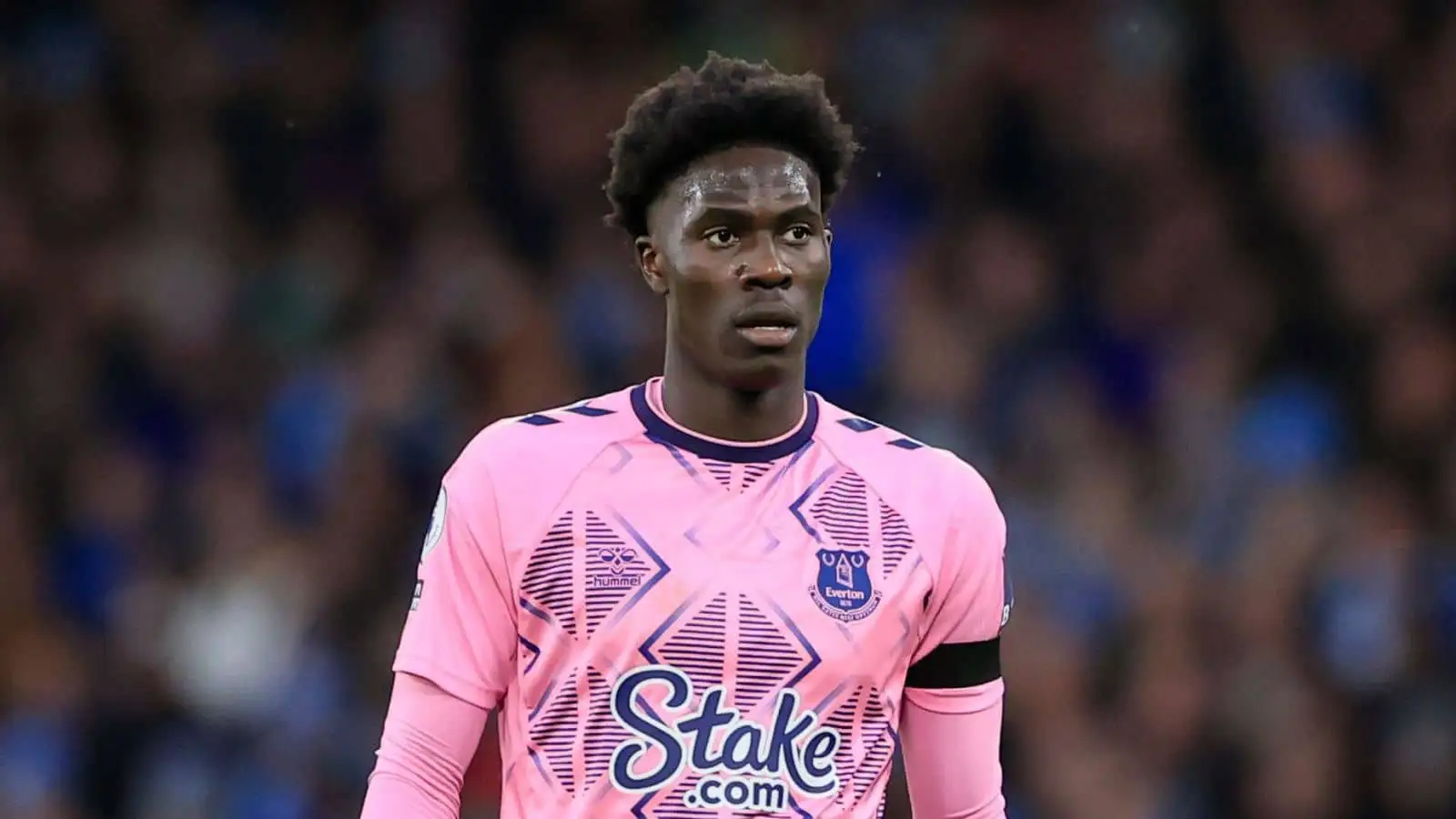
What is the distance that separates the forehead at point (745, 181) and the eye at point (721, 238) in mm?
39

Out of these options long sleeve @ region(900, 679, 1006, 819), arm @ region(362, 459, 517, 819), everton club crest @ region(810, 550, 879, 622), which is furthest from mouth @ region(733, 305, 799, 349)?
long sleeve @ region(900, 679, 1006, 819)

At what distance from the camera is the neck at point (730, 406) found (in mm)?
3406

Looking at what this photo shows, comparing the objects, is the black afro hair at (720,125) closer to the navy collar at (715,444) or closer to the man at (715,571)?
the man at (715,571)

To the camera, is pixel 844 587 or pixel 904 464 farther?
pixel 904 464

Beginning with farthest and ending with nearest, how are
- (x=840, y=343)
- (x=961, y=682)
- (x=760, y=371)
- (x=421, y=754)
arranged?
(x=840, y=343) < (x=961, y=682) < (x=760, y=371) < (x=421, y=754)

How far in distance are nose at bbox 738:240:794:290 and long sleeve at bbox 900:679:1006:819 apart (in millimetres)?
679

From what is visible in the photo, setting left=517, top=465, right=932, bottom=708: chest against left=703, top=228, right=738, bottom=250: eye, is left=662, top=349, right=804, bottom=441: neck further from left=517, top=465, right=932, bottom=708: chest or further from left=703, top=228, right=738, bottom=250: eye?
left=703, top=228, right=738, bottom=250: eye

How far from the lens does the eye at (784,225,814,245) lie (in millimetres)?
3340

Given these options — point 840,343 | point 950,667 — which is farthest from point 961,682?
point 840,343

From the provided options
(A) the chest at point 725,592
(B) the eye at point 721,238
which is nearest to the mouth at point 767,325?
(B) the eye at point 721,238

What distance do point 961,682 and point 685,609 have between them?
0.49 meters

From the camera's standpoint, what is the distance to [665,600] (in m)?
3.24

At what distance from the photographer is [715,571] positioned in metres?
3.27

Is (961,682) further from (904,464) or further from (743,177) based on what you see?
(743,177)
